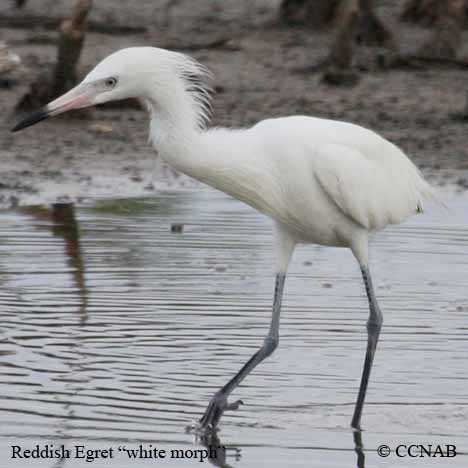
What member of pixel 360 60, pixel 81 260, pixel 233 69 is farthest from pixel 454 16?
pixel 81 260

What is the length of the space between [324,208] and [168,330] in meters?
1.63

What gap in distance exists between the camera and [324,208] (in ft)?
27.8

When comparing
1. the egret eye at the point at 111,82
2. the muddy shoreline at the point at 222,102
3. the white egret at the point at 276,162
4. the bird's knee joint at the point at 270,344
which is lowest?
the muddy shoreline at the point at 222,102

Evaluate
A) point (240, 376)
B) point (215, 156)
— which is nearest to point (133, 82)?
point (215, 156)

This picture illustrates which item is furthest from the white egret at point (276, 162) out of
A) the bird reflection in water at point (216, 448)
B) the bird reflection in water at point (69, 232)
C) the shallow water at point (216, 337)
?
the bird reflection in water at point (69, 232)

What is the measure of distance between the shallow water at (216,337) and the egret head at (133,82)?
4.87ft

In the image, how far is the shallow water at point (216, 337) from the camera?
25.6ft

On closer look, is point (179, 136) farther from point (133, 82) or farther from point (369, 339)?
point (369, 339)

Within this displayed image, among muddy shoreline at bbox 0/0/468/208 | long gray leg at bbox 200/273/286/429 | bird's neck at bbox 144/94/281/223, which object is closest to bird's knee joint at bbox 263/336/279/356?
long gray leg at bbox 200/273/286/429

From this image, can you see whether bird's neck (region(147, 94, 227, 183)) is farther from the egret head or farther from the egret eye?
the egret eye

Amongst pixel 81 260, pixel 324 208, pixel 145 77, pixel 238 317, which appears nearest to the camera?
pixel 145 77

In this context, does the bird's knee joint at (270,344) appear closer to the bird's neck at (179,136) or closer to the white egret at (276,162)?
the white egret at (276,162)

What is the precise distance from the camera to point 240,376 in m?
8.38

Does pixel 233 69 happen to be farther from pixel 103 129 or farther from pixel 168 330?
pixel 168 330
